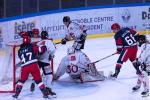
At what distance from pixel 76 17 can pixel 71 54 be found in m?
5.38

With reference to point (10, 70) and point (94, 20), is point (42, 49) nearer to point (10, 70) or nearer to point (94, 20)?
point (10, 70)

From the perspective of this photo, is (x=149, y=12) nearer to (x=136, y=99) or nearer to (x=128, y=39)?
(x=128, y=39)

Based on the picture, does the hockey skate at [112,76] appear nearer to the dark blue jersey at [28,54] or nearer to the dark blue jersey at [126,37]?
the dark blue jersey at [126,37]

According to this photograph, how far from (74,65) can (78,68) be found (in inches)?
3.8

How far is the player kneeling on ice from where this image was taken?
358 inches

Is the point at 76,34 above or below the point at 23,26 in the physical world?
below

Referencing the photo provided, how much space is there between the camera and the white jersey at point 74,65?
29.8 feet

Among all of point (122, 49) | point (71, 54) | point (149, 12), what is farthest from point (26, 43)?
point (149, 12)

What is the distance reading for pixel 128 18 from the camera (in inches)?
578

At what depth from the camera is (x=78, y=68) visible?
9.07 m

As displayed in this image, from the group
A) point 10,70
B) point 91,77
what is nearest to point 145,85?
point 91,77

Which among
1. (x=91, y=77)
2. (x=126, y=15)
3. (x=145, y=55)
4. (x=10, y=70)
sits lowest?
(x=91, y=77)

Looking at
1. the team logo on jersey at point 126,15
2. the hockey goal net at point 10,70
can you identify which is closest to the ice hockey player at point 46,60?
the hockey goal net at point 10,70

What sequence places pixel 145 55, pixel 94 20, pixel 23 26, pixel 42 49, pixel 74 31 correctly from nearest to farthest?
pixel 145 55 → pixel 42 49 → pixel 74 31 → pixel 23 26 → pixel 94 20
